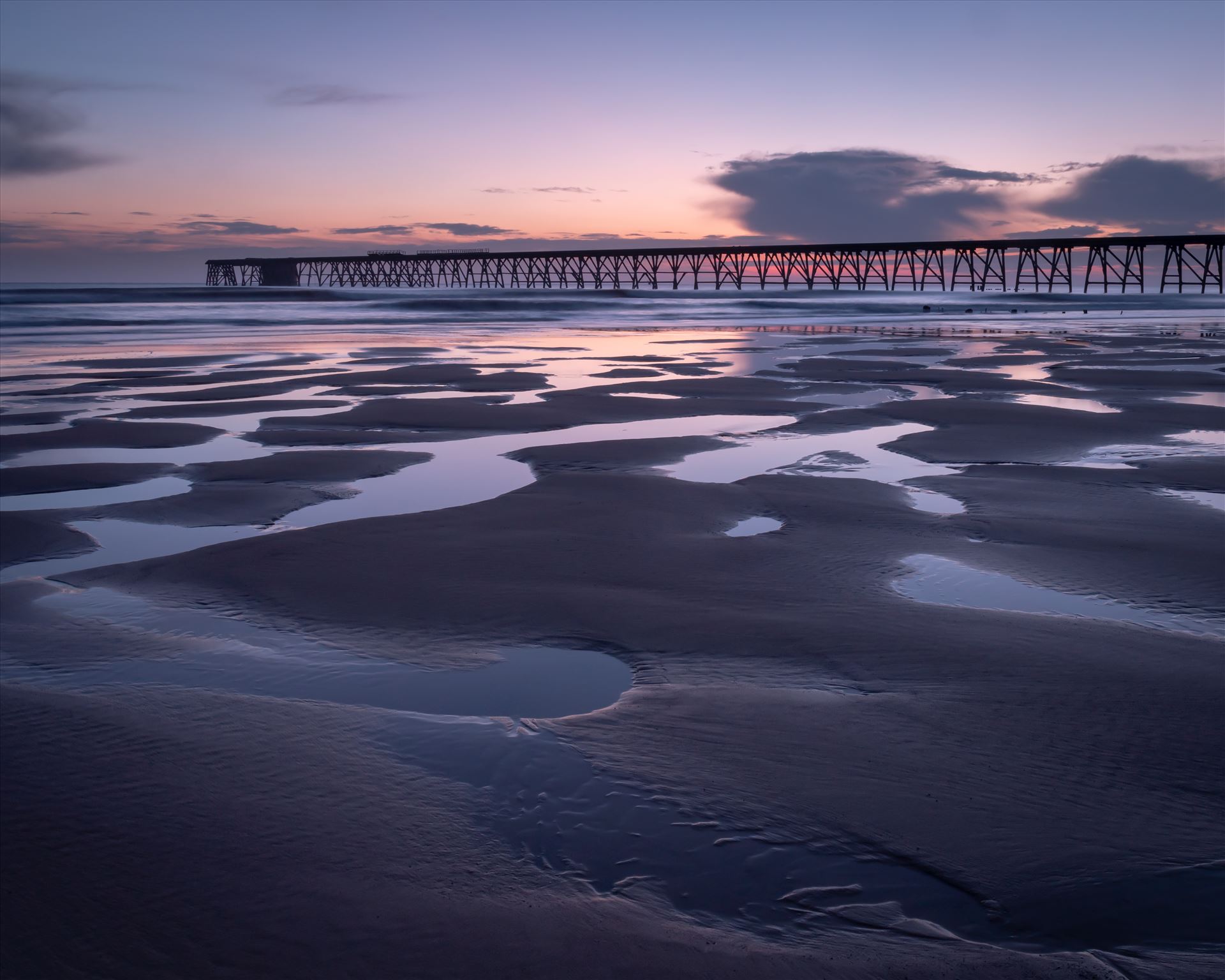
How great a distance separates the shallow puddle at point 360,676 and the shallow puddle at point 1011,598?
1.49 metres

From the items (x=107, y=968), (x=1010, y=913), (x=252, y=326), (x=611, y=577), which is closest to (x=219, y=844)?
(x=107, y=968)

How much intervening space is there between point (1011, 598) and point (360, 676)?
2.55 m

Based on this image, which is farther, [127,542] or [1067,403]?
[1067,403]

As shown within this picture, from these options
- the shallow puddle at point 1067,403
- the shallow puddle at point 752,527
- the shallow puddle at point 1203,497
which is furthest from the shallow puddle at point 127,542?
the shallow puddle at point 1067,403

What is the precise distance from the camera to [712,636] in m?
3.44

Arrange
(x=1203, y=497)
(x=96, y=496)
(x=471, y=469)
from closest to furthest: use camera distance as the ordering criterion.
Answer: (x=1203, y=497)
(x=96, y=496)
(x=471, y=469)

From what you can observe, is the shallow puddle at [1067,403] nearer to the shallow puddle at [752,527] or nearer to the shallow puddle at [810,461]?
the shallow puddle at [810,461]

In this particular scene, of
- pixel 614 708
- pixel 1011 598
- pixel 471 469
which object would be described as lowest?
pixel 614 708

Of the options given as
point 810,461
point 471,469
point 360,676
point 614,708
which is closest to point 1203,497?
point 810,461

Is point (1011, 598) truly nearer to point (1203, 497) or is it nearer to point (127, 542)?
point (1203, 497)

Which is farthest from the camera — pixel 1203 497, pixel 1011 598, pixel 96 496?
pixel 96 496

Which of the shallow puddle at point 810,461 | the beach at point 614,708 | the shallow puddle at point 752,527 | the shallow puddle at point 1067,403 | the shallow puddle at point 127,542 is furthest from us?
the shallow puddle at point 1067,403

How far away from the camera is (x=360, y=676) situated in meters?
3.11

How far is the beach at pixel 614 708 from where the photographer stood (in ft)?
6.24
